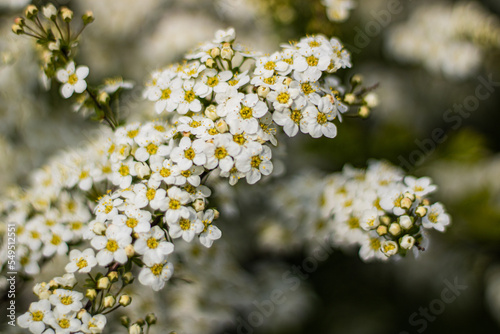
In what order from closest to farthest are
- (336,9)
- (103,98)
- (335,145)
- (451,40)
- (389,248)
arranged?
(389,248) → (103,98) → (336,9) → (335,145) → (451,40)

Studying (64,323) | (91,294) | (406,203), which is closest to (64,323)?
(64,323)

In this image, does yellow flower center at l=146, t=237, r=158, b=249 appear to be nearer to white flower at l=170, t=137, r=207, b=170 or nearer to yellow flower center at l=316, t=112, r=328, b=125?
white flower at l=170, t=137, r=207, b=170

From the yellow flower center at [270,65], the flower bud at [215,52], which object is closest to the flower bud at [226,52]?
the flower bud at [215,52]

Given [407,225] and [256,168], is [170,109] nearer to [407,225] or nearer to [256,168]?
[256,168]

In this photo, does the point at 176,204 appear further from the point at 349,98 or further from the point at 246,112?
the point at 349,98

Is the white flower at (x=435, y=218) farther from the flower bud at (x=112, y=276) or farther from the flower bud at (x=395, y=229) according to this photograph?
the flower bud at (x=112, y=276)

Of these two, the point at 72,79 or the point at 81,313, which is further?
the point at 72,79

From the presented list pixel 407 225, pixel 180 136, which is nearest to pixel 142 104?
pixel 180 136
